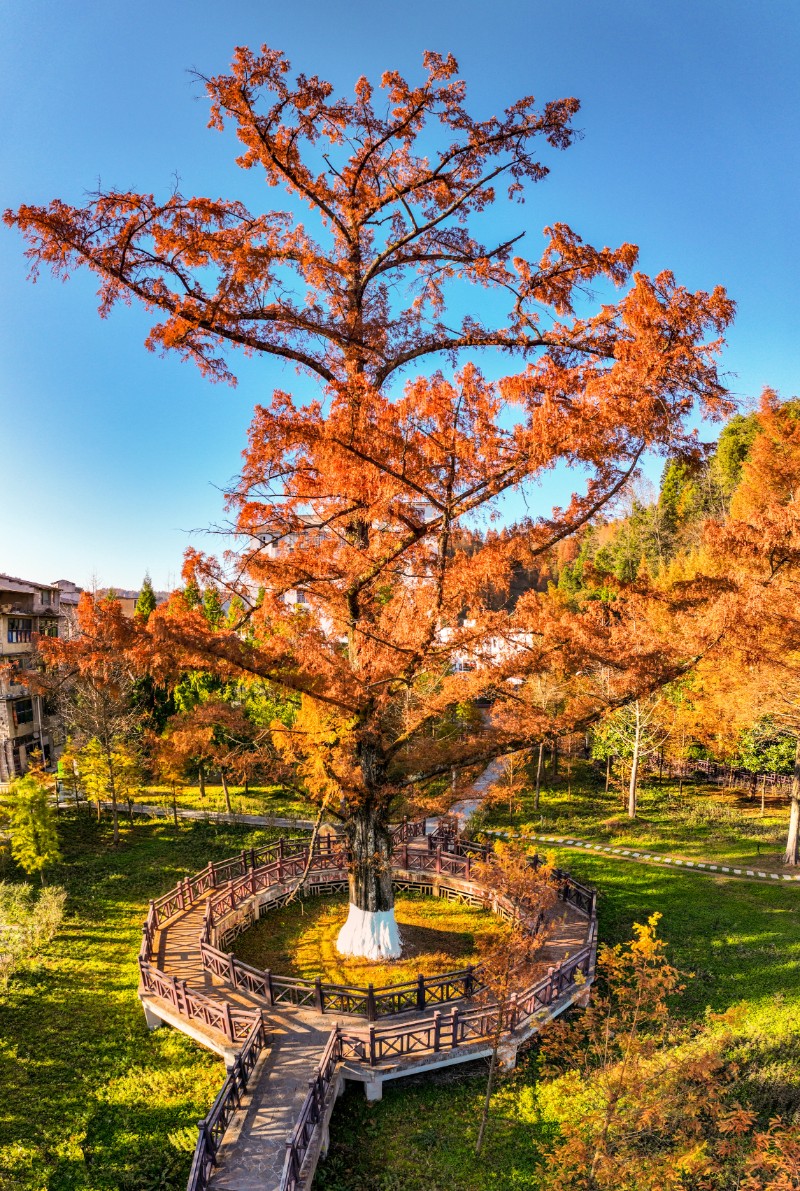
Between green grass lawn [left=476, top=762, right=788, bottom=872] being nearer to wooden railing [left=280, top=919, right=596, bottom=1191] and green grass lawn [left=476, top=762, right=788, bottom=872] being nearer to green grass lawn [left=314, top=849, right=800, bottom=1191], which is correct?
green grass lawn [left=314, top=849, right=800, bottom=1191]

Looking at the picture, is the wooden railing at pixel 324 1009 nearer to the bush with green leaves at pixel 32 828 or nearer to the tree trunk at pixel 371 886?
the tree trunk at pixel 371 886

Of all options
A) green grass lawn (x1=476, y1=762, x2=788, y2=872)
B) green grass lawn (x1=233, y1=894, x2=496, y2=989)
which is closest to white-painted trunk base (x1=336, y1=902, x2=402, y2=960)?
green grass lawn (x1=233, y1=894, x2=496, y2=989)

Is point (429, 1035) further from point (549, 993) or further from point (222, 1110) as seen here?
point (222, 1110)

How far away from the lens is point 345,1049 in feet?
35.6

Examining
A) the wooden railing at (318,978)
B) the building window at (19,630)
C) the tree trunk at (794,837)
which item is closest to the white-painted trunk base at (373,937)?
the wooden railing at (318,978)

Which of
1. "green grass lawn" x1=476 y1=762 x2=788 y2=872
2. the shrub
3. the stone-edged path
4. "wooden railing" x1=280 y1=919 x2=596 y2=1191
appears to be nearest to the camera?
"wooden railing" x1=280 y1=919 x2=596 y2=1191

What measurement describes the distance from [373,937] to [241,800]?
17.7 metres

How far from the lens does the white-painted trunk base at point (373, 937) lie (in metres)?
14.5

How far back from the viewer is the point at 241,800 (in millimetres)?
30656

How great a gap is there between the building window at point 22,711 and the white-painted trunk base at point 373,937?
86.2 feet

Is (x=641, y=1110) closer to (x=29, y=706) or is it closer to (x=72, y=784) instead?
(x=72, y=784)

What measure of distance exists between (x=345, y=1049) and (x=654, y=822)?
19.9m

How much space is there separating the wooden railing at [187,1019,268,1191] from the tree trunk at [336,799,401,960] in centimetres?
374

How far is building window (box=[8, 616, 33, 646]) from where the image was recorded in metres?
33.4
